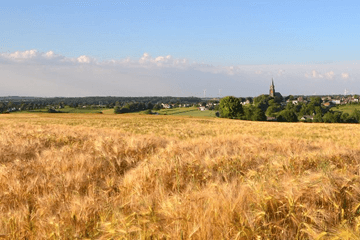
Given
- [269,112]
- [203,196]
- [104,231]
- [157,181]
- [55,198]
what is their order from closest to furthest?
1. [104,231]
2. [203,196]
3. [55,198]
4. [157,181]
5. [269,112]

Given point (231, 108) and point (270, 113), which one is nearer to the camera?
point (231, 108)

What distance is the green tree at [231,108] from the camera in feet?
270

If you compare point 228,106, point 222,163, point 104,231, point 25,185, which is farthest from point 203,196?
point 228,106

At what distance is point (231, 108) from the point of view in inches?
3231

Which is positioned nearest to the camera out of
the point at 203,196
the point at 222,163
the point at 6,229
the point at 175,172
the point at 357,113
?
the point at 6,229

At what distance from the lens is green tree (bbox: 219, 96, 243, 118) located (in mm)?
82312

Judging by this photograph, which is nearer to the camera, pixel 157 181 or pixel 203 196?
pixel 203 196

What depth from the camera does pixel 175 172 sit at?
4125mm

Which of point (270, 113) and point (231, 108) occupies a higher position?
point (231, 108)

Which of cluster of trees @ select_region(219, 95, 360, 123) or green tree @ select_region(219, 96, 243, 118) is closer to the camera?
green tree @ select_region(219, 96, 243, 118)

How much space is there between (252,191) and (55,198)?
230cm

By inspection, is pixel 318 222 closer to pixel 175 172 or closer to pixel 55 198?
pixel 175 172

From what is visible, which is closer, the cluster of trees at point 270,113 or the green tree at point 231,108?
the green tree at point 231,108

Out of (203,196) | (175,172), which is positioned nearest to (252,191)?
(203,196)
